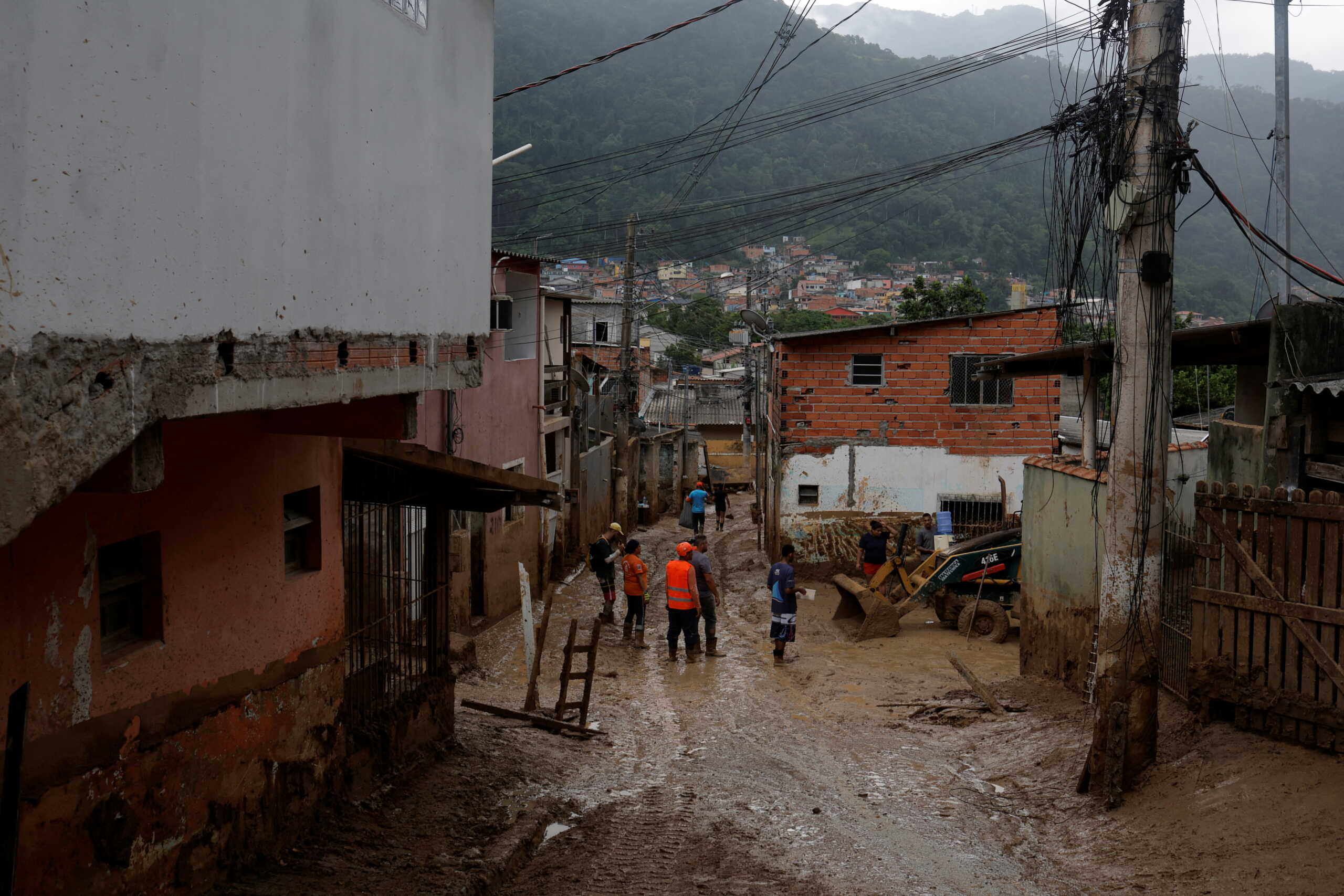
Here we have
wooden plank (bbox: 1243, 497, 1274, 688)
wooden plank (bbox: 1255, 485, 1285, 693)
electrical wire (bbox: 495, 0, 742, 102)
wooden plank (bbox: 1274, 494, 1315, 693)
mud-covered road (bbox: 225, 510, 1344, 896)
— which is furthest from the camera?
electrical wire (bbox: 495, 0, 742, 102)

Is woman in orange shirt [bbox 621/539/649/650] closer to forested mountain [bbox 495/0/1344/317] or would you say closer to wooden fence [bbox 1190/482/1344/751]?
wooden fence [bbox 1190/482/1344/751]

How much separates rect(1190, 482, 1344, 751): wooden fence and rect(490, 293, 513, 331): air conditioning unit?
1199cm

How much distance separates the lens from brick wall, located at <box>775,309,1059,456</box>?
67.6 ft

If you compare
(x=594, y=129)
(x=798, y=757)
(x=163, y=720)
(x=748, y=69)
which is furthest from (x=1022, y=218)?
(x=163, y=720)

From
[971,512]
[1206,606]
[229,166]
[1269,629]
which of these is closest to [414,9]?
[229,166]

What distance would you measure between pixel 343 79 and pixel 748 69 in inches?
4312

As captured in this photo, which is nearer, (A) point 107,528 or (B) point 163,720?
(A) point 107,528

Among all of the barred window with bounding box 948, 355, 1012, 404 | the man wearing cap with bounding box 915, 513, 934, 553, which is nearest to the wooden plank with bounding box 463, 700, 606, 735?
the man wearing cap with bounding box 915, 513, 934, 553

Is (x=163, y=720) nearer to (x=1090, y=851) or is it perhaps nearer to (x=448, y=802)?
(x=448, y=802)

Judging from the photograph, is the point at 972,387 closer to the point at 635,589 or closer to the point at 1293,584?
the point at 635,589

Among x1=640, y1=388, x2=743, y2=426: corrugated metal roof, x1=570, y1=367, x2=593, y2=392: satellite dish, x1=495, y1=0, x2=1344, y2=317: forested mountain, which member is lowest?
x1=640, y1=388, x2=743, y2=426: corrugated metal roof

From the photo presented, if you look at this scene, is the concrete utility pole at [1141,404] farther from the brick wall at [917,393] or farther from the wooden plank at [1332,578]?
the brick wall at [917,393]

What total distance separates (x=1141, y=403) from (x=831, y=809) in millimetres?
3834

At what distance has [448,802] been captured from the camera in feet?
25.5
